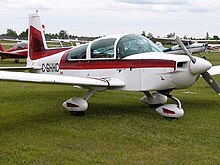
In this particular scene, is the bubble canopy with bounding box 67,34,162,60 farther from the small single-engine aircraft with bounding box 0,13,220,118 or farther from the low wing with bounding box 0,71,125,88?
the low wing with bounding box 0,71,125,88

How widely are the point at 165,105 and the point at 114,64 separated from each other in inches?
51.3

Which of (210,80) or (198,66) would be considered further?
(210,80)

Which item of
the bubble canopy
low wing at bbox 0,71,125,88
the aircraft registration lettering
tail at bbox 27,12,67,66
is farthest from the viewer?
tail at bbox 27,12,67,66

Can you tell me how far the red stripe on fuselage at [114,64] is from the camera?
705 cm

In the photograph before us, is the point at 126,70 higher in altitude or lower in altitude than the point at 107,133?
higher

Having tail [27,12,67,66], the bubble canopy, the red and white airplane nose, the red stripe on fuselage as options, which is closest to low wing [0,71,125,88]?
the red stripe on fuselage

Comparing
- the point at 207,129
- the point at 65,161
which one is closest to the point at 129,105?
the point at 207,129

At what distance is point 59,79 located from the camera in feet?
22.1

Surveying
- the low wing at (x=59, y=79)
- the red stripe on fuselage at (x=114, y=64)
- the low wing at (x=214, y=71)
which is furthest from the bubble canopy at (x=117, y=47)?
the low wing at (x=214, y=71)

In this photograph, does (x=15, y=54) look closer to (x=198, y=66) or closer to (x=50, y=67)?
(x=50, y=67)

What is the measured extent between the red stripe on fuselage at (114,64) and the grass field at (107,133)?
94cm

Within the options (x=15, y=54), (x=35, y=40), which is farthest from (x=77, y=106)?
(x=15, y=54)

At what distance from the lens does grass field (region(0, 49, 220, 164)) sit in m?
4.77

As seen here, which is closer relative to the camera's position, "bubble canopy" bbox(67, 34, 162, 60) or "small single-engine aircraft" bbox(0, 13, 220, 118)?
"small single-engine aircraft" bbox(0, 13, 220, 118)
